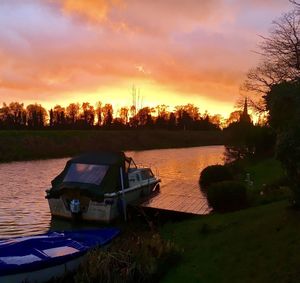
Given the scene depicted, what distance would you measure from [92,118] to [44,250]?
161m

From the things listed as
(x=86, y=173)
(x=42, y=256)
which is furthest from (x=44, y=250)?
(x=86, y=173)

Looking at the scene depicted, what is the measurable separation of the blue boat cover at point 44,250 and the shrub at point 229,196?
20.1 feet

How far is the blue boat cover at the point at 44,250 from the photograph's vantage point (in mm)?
11302

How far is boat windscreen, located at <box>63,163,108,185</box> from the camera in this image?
22375 millimetres

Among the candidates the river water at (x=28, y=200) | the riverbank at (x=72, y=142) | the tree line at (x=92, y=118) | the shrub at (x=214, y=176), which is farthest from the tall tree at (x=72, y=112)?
the shrub at (x=214, y=176)

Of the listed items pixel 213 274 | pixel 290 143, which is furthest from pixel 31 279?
pixel 290 143

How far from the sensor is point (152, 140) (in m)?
110

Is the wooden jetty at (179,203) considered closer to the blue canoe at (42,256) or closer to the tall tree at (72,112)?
the blue canoe at (42,256)

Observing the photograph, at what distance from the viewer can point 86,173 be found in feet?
75.6

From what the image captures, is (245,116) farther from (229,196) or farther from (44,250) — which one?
(44,250)

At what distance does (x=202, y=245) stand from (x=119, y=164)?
10492mm

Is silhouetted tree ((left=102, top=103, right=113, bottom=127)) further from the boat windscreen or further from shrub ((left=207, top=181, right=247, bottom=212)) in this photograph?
shrub ((left=207, top=181, right=247, bottom=212))

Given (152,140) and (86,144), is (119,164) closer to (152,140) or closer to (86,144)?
(86,144)

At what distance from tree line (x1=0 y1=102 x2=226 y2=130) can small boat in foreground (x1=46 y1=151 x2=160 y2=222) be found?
4624 inches
